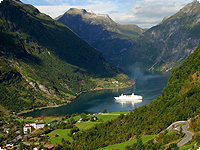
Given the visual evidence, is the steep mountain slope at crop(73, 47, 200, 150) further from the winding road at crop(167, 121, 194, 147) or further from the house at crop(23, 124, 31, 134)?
the house at crop(23, 124, 31, 134)

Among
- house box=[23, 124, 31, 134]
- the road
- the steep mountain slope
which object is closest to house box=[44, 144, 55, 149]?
the steep mountain slope

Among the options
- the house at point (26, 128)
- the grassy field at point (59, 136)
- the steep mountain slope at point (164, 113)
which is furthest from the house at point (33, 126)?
the steep mountain slope at point (164, 113)

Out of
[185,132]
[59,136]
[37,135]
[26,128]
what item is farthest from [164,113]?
[26,128]

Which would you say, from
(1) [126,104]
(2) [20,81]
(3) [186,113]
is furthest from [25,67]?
(3) [186,113]

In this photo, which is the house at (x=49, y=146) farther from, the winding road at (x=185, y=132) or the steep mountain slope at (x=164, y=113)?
the winding road at (x=185, y=132)

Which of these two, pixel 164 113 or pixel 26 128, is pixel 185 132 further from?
pixel 26 128

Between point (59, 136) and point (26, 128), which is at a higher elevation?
point (59, 136)

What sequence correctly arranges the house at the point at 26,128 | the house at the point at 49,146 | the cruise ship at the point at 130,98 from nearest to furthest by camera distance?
1. the house at the point at 49,146
2. the house at the point at 26,128
3. the cruise ship at the point at 130,98

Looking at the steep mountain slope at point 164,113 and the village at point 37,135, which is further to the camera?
the village at point 37,135
